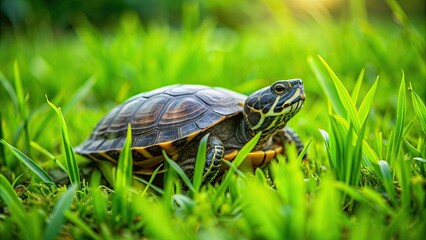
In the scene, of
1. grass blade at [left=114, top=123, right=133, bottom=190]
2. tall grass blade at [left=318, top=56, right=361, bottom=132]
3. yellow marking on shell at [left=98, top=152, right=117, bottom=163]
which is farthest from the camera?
yellow marking on shell at [left=98, top=152, right=117, bottom=163]

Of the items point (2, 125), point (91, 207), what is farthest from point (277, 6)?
point (91, 207)

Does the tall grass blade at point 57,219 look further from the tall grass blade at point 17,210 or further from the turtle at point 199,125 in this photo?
the turtle at point 199,125

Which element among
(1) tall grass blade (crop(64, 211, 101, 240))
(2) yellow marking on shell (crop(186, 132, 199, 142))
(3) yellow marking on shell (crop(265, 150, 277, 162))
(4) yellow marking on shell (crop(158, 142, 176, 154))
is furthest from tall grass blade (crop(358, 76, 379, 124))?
(1) tall grass blade (crop(64, 211, 101, 240))

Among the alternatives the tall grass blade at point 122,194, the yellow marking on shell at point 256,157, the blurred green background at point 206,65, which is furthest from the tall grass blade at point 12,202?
the yellow marking on shell at point 256,157

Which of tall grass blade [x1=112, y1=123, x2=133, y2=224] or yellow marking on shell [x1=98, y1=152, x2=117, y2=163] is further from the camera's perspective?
yellow marking on shell [x1=98, y1=152, x2=117, y2=163]

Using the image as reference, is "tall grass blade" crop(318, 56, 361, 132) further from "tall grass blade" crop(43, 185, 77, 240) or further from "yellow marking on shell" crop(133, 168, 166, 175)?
"tall grass blade" crop(43, 185, 77, 240)

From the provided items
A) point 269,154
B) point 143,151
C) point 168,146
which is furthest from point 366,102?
point 143,151

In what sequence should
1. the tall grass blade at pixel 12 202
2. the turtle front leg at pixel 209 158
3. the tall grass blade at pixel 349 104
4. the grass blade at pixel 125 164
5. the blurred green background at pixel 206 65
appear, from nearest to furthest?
the tall grass blade at pixel 12 202 → the grass blade at pixel 125 164 → the tall grass blade at pixel 349 104 → the turtle front leg at pixel 209 158 → the blurred green background at pixel 206 65
